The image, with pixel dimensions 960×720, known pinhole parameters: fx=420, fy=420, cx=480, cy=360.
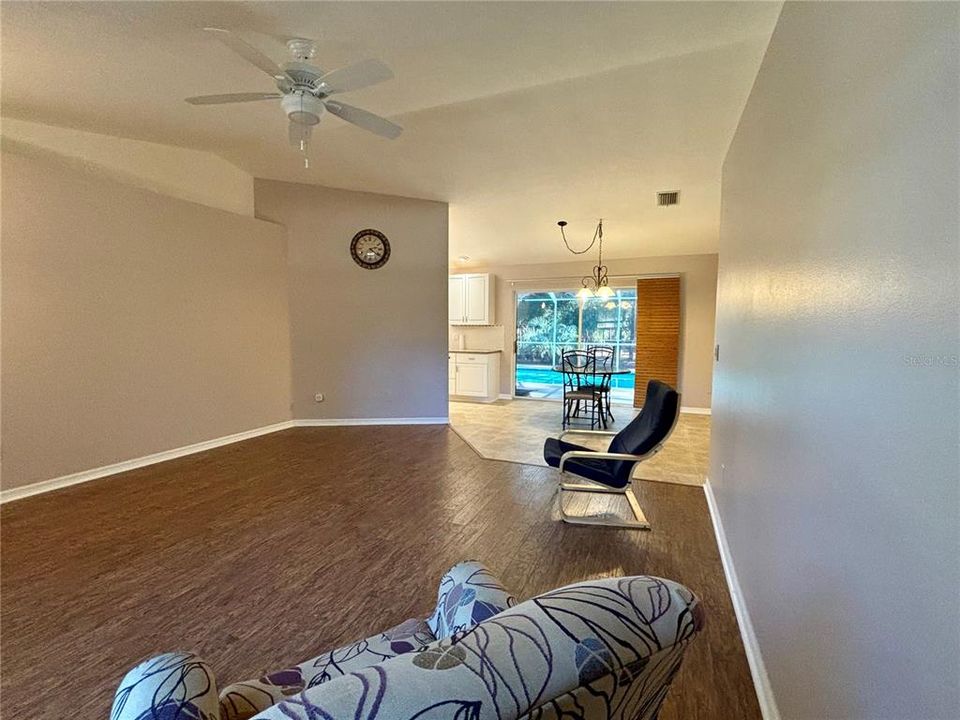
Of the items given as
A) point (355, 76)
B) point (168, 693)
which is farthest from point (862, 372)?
point (355, 76)

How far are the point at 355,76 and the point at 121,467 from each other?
3.72 metres

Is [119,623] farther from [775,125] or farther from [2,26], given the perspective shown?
[775,125]

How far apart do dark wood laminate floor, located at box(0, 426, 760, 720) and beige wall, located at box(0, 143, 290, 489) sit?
0.50 meters

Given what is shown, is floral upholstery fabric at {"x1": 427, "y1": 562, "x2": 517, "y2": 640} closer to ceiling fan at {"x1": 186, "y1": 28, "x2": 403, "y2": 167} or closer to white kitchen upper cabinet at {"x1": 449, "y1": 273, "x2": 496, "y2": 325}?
ceiling fan at {"x1": 186, "y1": 28, "x2": 403, "y2": 167}

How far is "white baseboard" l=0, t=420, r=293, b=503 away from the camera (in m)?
3.06

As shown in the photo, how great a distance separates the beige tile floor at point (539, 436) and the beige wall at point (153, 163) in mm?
3764

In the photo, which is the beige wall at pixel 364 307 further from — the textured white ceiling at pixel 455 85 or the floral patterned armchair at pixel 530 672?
the floral patterned armchair at pixel 530 672

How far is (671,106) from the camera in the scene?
288cm

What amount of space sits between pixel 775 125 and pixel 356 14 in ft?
6.75

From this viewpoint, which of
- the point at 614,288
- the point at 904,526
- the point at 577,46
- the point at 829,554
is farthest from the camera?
the point at 614,288

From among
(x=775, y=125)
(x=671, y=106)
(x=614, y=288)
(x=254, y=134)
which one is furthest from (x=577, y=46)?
(x=614, y=288)

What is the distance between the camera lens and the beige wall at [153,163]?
330 centimetres

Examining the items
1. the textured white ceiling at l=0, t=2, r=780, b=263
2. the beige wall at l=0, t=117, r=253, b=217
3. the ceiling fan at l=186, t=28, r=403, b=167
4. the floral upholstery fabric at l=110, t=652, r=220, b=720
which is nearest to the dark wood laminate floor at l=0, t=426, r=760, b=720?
the floral upholstery fabric at l=110, t=652, r=220, b=720

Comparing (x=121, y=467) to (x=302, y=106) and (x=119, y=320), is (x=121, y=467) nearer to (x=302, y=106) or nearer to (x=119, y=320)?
(x=119, y=320)
